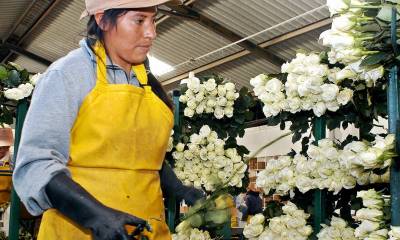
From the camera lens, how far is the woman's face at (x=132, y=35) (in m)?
1.52

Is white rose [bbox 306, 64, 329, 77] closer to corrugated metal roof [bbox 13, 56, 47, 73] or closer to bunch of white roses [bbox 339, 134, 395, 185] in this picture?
bunch of white roses [bbox 339, 134, 395, 185]

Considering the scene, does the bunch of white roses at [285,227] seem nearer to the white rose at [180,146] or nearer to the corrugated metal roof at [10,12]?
the white rose at [180,146]

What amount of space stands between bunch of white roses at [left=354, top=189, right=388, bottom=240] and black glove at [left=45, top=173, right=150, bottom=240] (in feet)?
1.84

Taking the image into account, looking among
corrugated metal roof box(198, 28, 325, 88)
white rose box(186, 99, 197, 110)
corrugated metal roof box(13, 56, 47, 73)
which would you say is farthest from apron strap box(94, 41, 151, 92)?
corrugated metal roof box(13, 56, 47, 73)

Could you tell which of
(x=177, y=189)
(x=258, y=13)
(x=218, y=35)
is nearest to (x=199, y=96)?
(x=177, y=189)

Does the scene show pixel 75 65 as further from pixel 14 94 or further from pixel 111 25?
pixel 14 94

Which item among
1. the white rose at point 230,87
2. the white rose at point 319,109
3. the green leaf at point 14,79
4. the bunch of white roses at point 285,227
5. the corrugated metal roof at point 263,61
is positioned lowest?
the bunch of white roses at point 285,227

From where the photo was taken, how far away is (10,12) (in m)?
9.38

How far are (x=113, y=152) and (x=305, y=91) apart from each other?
76 cm

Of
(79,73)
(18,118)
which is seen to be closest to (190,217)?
(79,73)

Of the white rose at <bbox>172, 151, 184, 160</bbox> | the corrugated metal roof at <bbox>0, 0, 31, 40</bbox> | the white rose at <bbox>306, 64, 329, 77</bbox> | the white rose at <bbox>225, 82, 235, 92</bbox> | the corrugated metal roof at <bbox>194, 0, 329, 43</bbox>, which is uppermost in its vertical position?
the corrugated metal roof at <bbox>0, 0, 31, 40</bbox>

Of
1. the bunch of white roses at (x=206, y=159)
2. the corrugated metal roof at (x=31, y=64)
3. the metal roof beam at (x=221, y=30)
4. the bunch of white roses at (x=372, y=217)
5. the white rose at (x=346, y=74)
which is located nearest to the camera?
the bunch of white roses at (x=372, y=217)

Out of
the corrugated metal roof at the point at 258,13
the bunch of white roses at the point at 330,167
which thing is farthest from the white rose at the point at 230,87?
the corrugated metal roof at the point at 258,13

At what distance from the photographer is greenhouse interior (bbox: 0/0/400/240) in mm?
1354
